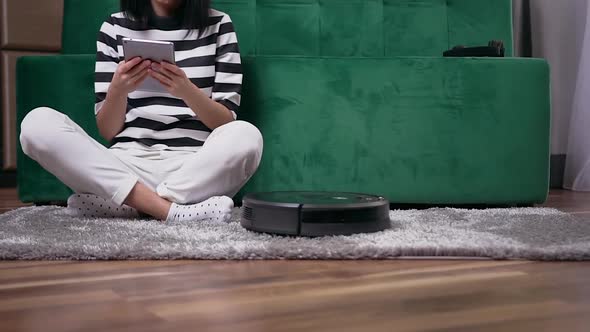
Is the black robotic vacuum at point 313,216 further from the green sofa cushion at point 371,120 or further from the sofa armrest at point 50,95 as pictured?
the sofa armrest at point 50,95

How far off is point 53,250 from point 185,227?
0.90 ft

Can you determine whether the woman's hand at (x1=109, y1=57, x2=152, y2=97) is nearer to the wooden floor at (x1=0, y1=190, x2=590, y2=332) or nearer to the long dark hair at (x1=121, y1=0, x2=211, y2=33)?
the long dark hair at (x1=121, y1=0, x2=211, y2=33)

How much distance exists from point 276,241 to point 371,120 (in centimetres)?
70

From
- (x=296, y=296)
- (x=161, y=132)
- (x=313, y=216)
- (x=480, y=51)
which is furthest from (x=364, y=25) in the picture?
(x=296, y=296)

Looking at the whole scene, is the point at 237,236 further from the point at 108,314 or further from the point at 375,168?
the point at 375,168

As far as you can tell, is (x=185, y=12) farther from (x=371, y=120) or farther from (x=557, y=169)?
(x=557, y=169)

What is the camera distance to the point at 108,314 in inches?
24.4

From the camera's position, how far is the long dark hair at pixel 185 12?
147 centimetres

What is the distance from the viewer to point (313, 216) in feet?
Result: 3.35

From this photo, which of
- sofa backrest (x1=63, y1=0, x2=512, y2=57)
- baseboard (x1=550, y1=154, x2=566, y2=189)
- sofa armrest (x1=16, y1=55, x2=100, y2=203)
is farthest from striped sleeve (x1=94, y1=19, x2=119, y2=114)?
baseboard (x1=550, y1=154, x2=566, y2=189)

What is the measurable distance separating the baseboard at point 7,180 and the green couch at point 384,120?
115 cm

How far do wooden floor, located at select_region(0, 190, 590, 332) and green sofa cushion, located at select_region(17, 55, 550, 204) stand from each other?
715 millimetres

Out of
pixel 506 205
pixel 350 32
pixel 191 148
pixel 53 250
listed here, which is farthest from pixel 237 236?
pixel 350 32

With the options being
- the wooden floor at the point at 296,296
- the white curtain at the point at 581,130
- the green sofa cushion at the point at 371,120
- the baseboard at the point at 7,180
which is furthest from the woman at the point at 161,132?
the white curtain at the point at 581,130
